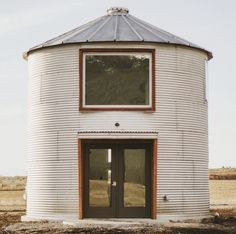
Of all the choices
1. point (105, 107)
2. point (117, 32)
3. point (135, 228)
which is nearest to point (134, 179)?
point (105, 107)

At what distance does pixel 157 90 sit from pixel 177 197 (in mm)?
3572

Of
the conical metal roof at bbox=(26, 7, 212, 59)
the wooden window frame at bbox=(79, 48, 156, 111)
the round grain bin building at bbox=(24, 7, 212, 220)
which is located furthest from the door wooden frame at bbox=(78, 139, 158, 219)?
the conical metal roof at bbox=(26, 7, 212, 59)

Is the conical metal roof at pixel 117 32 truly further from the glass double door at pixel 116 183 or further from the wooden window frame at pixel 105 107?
the glass double door at pixel 116 183

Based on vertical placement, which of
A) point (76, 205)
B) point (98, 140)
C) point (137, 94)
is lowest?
point (76, 205)

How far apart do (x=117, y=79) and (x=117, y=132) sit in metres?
1.80

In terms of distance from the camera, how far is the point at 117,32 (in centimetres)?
2278

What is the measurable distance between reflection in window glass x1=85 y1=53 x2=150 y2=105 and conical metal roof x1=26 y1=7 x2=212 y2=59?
2.07ft

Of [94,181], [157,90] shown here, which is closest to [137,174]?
[94,181]

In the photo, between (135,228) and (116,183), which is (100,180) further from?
(135,228)

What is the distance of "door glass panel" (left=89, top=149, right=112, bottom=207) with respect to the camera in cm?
2186

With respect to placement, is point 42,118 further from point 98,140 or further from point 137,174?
point 137,174

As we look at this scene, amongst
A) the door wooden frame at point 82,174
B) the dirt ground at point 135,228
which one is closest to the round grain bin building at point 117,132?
the door wooden frame at point 82,174

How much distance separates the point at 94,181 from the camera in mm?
21938

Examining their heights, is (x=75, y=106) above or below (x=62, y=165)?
above
